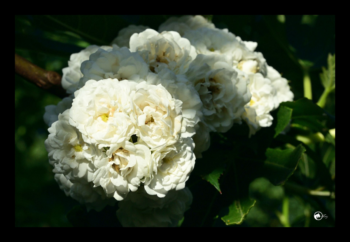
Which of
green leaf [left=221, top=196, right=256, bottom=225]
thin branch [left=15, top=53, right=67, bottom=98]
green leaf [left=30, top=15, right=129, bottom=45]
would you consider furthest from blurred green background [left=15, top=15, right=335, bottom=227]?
green leaf [left=221, top=196, right=256, bottom=225]


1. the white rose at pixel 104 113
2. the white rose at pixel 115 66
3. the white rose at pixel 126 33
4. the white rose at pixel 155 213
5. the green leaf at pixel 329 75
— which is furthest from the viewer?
the green leaf at pixel 329 75

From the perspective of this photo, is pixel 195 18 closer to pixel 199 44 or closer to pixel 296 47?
pixel 199 44

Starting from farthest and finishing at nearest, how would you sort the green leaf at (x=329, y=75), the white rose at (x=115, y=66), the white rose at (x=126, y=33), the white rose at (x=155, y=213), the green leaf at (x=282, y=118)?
1. the green leaf at (x=329, y=75)
2. the white rose at (x=126, y=33)
3. the green leaf at (x=282, y=118)
4. the white rose at (x=155, y=213)
5. the white rose at (x=115, y=66)

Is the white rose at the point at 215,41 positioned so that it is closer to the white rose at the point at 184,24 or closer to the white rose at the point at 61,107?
the white rose at the point at 184,24

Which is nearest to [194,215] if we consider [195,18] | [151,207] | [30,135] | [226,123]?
[151,207]

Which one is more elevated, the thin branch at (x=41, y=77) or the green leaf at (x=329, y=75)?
the green leaf at (x=329, y=75)

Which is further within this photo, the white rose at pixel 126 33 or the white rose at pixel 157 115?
the white rose at pixel 126 33

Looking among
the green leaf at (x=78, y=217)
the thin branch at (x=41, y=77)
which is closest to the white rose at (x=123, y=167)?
the green leaf at (x=78, y=217)
